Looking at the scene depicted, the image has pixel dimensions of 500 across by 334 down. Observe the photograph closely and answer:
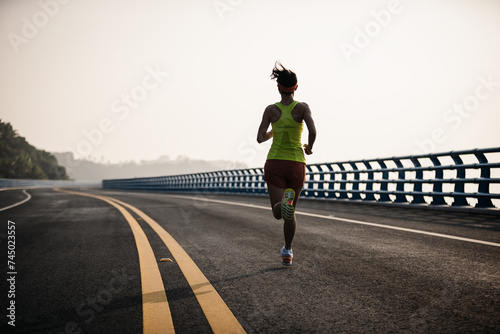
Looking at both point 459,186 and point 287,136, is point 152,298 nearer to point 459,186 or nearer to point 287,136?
point 287,136

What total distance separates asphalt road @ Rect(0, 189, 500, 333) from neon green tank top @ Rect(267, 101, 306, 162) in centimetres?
116

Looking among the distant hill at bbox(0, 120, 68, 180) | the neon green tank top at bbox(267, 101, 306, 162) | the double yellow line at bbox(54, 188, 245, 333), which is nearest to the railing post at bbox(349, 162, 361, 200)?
the double yellow line at bbox(54, 188, 245, 333)

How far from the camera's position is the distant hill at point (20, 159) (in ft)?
300

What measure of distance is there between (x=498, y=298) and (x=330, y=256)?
6.50 ft

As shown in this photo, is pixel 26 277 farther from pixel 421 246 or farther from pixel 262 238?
pixel 421 246

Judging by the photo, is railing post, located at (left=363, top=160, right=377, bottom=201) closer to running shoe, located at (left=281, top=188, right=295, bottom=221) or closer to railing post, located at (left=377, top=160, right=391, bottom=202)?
railing post, located at (left=377, top=160, right=391, bottom=202)

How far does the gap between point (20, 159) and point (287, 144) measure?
107 metres

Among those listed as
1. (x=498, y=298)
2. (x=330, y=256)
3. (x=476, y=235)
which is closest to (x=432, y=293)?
(x=498, y=298)

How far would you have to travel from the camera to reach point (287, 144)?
14.8 feet

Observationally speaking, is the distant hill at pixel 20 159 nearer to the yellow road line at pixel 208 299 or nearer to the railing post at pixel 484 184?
the railing post at pixel 484 184

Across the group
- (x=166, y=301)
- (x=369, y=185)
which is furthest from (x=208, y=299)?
(x=369, y=185)

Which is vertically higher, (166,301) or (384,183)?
(384,183)

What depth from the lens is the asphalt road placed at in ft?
8.96

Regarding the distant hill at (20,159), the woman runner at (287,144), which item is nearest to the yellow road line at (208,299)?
the woman runner at (287,144)
